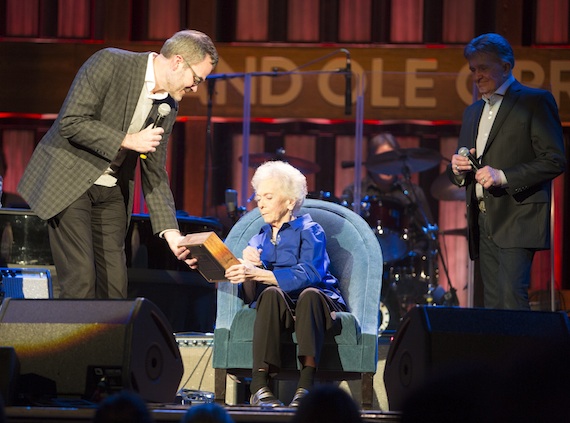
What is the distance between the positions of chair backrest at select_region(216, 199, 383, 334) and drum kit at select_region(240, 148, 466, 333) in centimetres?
230

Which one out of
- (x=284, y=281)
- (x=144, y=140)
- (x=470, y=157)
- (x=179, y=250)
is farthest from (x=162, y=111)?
(x=470, y=157)

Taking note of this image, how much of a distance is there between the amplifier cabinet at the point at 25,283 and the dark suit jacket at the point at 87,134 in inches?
40.4

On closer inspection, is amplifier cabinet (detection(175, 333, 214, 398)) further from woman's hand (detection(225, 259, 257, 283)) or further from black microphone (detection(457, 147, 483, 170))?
black microphone (detection(457, 147, 483, 170))

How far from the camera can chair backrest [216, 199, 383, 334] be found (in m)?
3.86

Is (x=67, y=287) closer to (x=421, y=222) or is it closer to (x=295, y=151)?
(x=421, y=222)

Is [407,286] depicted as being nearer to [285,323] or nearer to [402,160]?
[402,160]

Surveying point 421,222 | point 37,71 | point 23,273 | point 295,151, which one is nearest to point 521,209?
point 23,273

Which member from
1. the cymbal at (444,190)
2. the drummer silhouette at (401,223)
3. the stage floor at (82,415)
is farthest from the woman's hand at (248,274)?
the cymbal at (444,190)

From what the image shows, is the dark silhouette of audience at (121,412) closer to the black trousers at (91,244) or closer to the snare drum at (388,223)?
the black trousers at (91,244)

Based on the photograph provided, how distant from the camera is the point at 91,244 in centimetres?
338

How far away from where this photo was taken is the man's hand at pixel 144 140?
126 inches

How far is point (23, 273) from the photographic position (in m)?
4.40

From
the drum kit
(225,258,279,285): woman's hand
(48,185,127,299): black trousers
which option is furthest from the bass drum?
(48,185,127,299): black trousers

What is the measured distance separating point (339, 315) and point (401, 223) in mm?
3398
